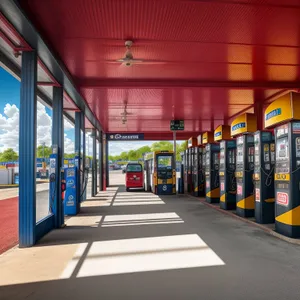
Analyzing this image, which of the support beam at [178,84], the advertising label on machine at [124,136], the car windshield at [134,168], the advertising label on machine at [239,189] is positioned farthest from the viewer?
the advertising label on machine at [124,136]

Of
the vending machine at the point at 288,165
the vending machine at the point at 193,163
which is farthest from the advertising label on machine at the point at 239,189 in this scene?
the vending machine at the point at 193,163

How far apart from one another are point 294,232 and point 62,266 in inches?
169

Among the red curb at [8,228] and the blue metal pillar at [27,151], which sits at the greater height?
the blue metal pillar at [27,151]

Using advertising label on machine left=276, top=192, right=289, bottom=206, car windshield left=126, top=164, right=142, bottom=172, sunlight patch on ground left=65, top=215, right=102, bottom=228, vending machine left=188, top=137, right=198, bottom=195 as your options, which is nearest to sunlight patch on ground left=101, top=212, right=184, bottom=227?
sunlight patch on ground left=65, top=215, right=102, bottom=228

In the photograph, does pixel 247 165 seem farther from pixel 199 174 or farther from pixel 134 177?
pixel 134 177

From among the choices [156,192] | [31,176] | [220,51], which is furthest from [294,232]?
[156,192]

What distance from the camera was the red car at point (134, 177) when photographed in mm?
20047

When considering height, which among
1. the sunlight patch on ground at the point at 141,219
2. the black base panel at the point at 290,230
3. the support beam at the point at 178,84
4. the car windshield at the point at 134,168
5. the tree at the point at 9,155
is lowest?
the sunlight patch on ground at the point at 141,219

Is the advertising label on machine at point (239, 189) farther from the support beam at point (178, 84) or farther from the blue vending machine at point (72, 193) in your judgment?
the blue vending machine at point (72, 193)

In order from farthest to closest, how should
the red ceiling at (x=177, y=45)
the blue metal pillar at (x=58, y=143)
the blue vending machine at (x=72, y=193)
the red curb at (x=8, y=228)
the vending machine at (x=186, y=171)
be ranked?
1. the vending machine at (x=186, y=171)
2. the blue vending machine at (x=72, y=193)
3. the blue metal pillar at (x=58, y=143)
4. the red curb at (x=8, y=228)
5. the red ceiling at (x=177, y=45)

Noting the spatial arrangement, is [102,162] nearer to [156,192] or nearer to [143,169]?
[143,169]

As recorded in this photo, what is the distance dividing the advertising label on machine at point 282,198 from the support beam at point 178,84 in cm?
Answer: 390

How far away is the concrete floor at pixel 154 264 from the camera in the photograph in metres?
3.88

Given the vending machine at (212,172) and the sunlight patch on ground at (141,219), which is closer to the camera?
the sunlight patch on ground at (141,219)
